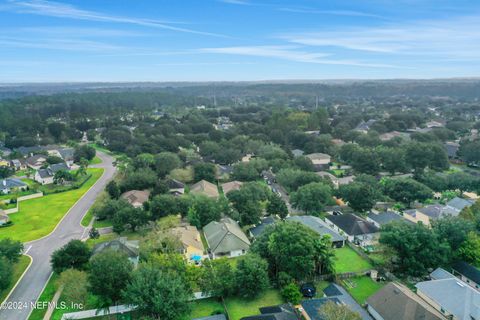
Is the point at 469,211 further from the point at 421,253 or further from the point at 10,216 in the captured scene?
the point at 10,216

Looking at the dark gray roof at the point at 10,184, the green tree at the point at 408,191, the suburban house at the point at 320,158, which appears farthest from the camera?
the suburban house at the point at 320,158

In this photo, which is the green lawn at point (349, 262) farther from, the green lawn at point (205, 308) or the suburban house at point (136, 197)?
the suburban house at point (136, 197)

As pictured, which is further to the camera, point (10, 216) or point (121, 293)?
point (10, 216)

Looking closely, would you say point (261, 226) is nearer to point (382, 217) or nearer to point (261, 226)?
point (261, 226)

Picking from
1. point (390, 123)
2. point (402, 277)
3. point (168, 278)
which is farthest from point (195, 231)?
point (390, 123)

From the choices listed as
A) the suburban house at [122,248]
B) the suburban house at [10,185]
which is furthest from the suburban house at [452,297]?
the suburban house at [10,185]
